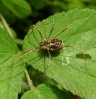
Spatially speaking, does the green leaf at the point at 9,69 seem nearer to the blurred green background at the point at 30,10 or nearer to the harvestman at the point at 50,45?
the harvestman at the point at 50,45

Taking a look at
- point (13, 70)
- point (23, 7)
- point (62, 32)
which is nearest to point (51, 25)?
point (62, 32)

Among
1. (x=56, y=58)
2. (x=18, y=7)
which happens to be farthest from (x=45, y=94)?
(x=18, y=7)

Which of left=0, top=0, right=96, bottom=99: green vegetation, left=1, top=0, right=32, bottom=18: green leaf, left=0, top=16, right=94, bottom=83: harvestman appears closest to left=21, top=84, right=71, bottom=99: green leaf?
left=0, top=0, right=96, bottom=99: green vegetation

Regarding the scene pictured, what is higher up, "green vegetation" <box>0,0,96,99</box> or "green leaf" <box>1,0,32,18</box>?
"green leaf" <box>1,0,32,18</box>

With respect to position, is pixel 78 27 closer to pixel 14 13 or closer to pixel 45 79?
pixel 45 79

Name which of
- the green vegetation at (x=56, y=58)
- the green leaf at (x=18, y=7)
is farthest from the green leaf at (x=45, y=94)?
the green leaf at (x=18, y=7)

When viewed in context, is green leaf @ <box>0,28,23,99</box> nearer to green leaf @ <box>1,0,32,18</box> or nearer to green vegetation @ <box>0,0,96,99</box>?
green vegetation @ <box>0,0,96,99</box>
